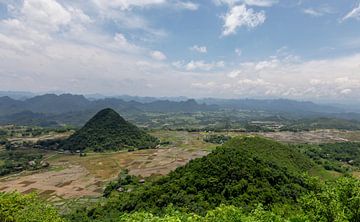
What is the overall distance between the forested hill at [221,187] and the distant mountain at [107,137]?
91.4 meters

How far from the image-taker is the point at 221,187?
52969 millimetres

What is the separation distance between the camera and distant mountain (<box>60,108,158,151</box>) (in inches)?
5994

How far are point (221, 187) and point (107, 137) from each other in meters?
115

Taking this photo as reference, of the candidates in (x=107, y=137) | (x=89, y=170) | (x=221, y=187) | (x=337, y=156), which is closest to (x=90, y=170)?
(x=89, y=170)

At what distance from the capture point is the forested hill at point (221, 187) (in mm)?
49906

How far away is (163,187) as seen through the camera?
58.0m

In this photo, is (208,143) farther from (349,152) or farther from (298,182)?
(298,182)

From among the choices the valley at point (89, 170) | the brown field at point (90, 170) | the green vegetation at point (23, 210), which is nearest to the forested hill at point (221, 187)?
the green vegetation at point (23, 210)

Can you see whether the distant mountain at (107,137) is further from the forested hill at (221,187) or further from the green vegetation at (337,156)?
the forested hill at (221,187)

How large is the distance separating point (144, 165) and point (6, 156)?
70.9 m

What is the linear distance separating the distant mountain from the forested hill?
300 ft

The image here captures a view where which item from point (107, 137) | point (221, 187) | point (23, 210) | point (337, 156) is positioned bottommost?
point (337, 156)

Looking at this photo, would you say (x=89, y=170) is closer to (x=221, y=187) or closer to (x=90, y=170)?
(x=90, y=170)

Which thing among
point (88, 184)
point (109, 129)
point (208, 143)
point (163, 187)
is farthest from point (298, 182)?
point (109, 129)
